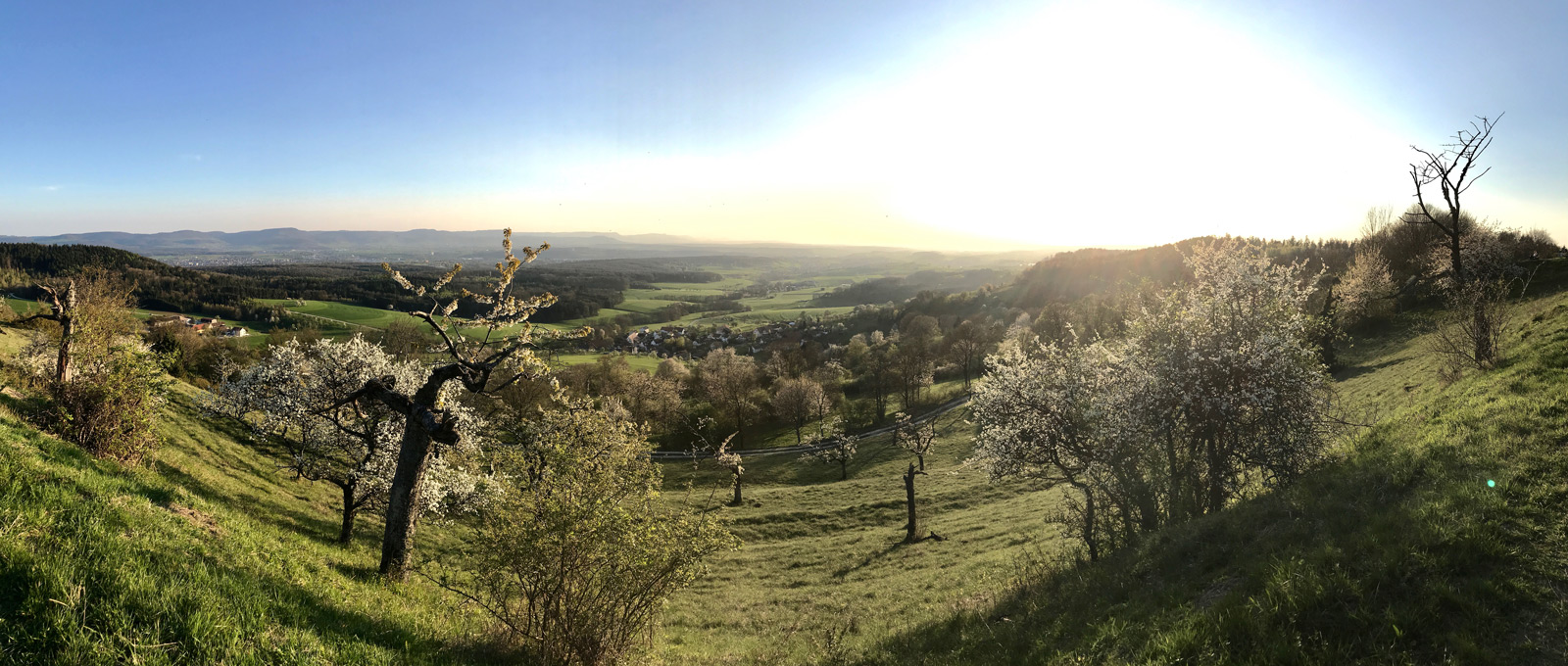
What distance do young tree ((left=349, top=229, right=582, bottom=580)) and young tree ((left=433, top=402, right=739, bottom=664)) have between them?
2.74 meters

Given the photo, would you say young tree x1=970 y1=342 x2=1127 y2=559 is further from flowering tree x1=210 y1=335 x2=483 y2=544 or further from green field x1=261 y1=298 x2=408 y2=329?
green field x1=261 y1=298 x2=408 y2=329

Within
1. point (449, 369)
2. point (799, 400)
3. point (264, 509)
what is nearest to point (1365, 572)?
point (449, 369)

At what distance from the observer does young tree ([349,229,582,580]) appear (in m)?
12.2

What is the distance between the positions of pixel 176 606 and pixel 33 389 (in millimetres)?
24218

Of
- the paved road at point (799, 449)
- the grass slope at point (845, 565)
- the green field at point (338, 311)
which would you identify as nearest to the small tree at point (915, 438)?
the paved road at point (799, 449)

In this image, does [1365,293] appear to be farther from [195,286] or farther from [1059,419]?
[195,286]

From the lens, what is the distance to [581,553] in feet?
31.6

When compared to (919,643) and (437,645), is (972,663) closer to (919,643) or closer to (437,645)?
(919,643)

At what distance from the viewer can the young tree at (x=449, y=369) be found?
12156 mm

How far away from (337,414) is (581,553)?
16529mm

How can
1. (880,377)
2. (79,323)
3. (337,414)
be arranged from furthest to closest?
(880,377) < (337,414) < (79,323)

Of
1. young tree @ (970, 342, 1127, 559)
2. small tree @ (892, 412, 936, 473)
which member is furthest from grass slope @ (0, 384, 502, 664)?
small tree @ (892, 412, 936, 473)

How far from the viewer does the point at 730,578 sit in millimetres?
28359

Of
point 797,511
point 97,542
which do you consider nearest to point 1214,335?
point 97,542
